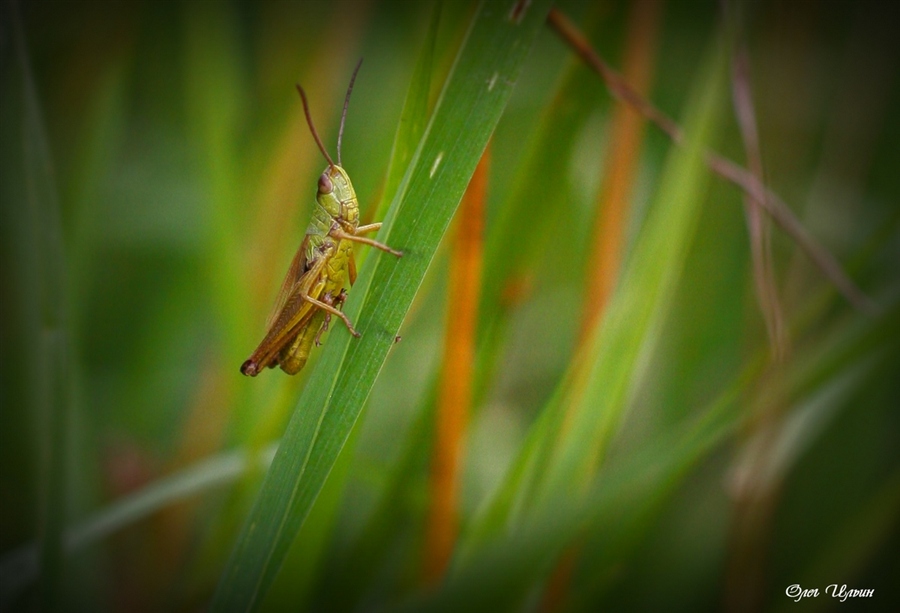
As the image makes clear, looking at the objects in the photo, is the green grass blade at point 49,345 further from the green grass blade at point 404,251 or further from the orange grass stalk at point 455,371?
the orange grass stalk at point 455,371

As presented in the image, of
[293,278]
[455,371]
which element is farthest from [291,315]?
[455,371]

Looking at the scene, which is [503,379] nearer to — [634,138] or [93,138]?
[634,138]

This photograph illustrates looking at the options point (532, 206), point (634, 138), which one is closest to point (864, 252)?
point (634, 138)

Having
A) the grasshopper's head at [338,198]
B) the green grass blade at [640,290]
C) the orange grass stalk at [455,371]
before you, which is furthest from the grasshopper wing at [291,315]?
the green grass blade at [640,290]

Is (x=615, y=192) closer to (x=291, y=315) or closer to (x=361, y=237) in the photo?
(x=361, y=237)

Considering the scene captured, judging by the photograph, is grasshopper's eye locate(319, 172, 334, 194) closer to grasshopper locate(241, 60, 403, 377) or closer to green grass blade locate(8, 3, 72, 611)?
grasshopper locate(241, 60, 403, 377)

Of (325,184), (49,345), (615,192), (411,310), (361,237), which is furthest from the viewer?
(411,310)
